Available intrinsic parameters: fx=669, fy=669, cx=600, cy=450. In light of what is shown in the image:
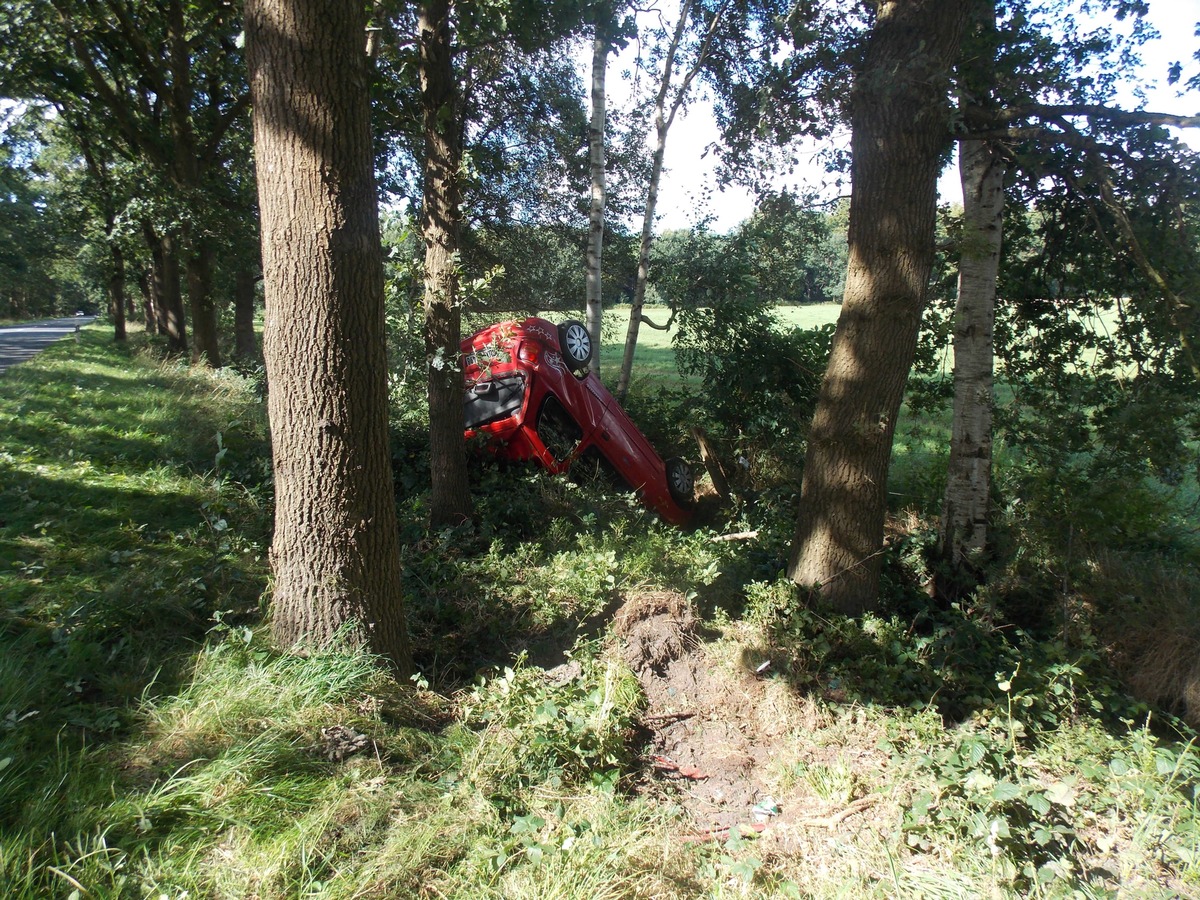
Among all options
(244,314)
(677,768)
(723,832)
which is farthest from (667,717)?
(244,314)

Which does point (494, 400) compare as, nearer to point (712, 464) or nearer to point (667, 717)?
point (712, 464)

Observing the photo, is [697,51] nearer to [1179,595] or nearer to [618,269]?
[618,269]

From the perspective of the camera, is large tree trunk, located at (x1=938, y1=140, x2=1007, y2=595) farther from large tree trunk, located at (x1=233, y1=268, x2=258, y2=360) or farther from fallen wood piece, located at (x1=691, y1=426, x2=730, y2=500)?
large tree trunk, located at (x1=233, y1=268, x2=258, y2=360)

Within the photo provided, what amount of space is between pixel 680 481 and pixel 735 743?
5654 millimetres

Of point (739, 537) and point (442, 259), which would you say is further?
point (739, 537)

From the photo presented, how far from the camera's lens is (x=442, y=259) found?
6281 millimetres

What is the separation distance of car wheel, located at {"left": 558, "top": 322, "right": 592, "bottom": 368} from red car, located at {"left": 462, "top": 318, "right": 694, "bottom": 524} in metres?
0.01

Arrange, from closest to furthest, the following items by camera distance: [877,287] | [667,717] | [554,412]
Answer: [667,717] → [877,287] → [554,412]

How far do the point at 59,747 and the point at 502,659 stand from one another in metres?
2.36

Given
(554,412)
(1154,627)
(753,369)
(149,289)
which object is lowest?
(1154,627)

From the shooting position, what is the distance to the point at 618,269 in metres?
16.1

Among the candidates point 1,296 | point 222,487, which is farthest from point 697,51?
point 1,296

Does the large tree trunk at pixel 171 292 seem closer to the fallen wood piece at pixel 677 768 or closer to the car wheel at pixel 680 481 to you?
the car wheel at pixel 680 481

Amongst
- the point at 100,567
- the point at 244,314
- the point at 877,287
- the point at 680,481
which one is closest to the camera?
the point at 100,567
